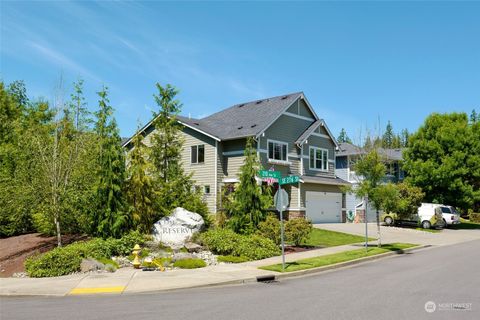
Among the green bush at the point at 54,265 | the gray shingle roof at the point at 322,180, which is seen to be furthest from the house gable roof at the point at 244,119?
the green bush at the point at 54,265

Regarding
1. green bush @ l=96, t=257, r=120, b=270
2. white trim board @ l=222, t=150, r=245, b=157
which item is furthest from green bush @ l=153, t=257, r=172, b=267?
white trim board @ l=222, t=150, r=245, b=157

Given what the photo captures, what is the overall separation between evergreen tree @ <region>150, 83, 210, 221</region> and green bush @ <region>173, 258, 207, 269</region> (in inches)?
192

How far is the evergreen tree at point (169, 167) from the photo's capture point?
2188 cm

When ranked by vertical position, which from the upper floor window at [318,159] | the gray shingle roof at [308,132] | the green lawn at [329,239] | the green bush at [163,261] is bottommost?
the green bush at [163,261]

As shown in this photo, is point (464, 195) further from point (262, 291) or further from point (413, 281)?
point (262, 291)

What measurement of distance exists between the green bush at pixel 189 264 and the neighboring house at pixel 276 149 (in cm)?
1311

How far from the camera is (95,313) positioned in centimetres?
901

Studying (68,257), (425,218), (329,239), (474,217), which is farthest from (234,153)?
(474,217)

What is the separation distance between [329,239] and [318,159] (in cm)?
1205

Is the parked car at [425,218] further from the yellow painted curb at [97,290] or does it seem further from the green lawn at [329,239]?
the yellow painted curb at [97,290]

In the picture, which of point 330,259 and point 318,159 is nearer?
point 330,259

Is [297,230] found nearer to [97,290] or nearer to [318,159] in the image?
[97,290]

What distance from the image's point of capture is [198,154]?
109 ft

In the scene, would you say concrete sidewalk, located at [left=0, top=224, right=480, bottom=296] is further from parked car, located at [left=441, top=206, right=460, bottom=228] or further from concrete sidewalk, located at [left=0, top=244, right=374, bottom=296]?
parked car, located at [left=441, top=206, right=460, bottom=228]
